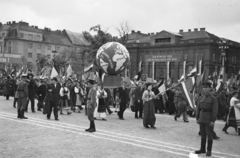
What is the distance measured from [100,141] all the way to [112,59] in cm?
303

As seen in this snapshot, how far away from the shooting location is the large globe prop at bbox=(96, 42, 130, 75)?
11.4 m

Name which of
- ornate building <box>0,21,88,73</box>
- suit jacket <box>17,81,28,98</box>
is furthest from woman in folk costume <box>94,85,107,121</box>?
ornate building <box>0,21,88,73</box>

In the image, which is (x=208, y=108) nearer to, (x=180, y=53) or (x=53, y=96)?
(x=53, y=96)

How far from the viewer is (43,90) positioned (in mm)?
17594

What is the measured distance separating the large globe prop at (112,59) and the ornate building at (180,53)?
4528 centimetres

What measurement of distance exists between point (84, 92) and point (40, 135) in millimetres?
8642

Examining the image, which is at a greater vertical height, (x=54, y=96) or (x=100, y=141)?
(x=54, y=96)

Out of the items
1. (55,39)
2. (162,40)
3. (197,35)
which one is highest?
(55,39)

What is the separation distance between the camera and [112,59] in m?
11.4

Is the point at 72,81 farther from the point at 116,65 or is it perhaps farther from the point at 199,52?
the point at 199,52

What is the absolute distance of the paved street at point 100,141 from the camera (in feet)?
26.9

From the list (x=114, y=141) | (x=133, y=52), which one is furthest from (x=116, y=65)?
(x=133, y=52)

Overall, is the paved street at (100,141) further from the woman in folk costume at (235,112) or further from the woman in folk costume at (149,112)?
the woman in folk costume at (235,112)

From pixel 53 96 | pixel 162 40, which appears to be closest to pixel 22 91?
pixel 53 96
